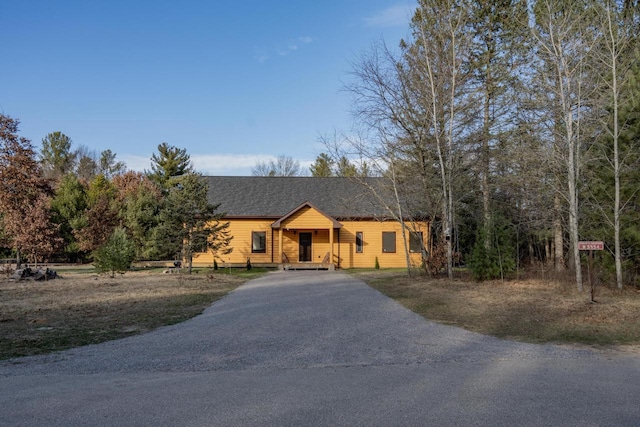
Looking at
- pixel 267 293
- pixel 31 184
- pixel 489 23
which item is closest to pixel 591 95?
pixel 489 23

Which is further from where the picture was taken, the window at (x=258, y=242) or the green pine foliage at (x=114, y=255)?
the window at (x=258, y=242)

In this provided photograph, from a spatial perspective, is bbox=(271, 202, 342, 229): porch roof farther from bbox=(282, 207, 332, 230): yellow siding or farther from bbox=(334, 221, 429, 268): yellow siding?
bbox=(334, 221, 429, 268): yellow siding

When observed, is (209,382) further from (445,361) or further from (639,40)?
(639,40)

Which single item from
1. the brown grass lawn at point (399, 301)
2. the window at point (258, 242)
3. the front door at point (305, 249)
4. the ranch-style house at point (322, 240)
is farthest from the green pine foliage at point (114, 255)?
the front door at point (305, 249)

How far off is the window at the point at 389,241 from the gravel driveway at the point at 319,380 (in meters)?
18.3

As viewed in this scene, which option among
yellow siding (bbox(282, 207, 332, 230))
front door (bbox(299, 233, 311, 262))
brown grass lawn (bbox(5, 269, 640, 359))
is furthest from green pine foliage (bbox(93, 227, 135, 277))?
front door (bbox(299, 233, 311, 262))

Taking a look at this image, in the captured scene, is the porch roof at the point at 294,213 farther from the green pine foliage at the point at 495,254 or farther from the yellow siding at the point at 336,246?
the green pine foliage at the point at 495,254

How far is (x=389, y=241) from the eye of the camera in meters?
27.3

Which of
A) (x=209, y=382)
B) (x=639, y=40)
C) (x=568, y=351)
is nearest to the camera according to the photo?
(x=209, y=382)

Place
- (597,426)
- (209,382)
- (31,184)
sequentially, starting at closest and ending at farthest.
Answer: (597,426)
(209,382)
(31,184)

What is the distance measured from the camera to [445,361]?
632 cm

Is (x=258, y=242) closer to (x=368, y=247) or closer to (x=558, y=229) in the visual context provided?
(x=368, y=247)

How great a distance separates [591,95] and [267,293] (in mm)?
11456

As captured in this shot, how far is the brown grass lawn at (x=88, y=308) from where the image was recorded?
312 inches
